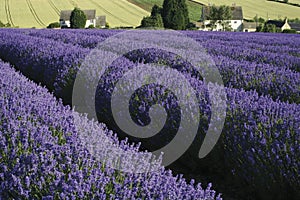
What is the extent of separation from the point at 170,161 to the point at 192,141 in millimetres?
509

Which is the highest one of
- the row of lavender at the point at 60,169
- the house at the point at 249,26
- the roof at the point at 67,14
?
the row of lavender at the point at 60,169

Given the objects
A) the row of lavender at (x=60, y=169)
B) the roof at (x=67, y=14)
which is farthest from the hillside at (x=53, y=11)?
the row of lavender at (x=60, y=169)

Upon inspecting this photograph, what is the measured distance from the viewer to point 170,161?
13.3ft

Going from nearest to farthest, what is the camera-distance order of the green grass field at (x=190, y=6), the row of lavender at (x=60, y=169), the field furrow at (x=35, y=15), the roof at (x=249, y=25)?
the row of lavender at (x=60, y=169) < the field furrow at (x=35, y=15) < the roof at (x=249, y=25) < the green grass field at (x=190, y=6)

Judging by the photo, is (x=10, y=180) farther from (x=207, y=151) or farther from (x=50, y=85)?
(x=50, y=85)

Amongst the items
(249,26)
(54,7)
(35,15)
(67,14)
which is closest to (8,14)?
(35,15)

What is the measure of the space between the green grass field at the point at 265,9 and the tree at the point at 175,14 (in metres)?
25.4

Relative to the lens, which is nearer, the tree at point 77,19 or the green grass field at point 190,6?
the tree at point 77,19

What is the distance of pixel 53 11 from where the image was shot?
47688 mm

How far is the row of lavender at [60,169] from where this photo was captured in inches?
74.4

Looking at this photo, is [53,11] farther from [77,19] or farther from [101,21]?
[77,19]

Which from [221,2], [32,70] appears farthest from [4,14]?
[32,70]

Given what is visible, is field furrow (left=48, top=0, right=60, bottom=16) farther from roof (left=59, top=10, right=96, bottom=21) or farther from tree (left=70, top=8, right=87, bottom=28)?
tree (left=70, top=8, right=87, bottom=28)

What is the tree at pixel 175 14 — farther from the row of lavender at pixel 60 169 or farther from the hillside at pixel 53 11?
the row of lavender at pixel 60 169
